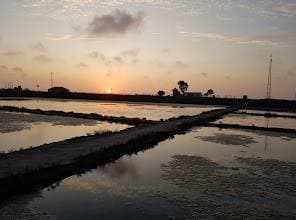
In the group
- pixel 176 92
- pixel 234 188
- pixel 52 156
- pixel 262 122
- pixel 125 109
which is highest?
pixel 176 92

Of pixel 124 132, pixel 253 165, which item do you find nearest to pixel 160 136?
pixel 124 132

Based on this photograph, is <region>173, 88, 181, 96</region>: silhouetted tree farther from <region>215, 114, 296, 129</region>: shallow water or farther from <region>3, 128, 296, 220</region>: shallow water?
<region>3, 128, 296, 220</region>: shallow water

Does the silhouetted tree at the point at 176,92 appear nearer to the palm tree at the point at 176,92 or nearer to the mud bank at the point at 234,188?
the palm tree at the point at 176,92

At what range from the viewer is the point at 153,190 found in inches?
518

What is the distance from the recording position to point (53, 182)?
1366cm

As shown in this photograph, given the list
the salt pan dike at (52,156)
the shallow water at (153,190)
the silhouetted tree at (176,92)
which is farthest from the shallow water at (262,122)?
the silhouetted tree at (176,92)

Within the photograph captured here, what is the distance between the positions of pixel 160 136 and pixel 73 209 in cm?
1759

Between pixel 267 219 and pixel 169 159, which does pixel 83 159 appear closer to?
pixel 169 159

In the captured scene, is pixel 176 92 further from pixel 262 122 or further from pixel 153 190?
pixel 153 190

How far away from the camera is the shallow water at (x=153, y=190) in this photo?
10836 mm

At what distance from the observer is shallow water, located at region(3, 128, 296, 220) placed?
10.8 m

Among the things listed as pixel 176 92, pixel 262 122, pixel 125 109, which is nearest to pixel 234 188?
pixel 262 122

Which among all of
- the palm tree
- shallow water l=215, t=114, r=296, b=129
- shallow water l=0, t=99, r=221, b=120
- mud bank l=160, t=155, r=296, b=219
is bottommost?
mud bank l=160, t=155, r=296, b=219

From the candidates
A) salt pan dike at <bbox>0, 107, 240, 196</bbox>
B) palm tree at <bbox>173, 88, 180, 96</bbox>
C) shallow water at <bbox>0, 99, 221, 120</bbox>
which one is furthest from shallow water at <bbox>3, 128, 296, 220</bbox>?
palm tree at <bbox>173, 88, 180, 96</bbox>
